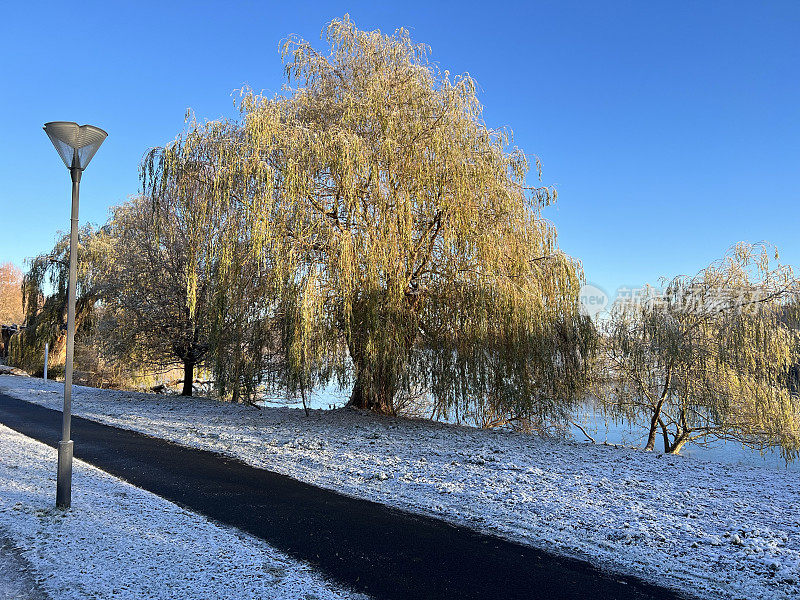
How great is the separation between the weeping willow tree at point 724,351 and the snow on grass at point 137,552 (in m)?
9.08

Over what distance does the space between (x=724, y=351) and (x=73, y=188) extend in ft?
36.9

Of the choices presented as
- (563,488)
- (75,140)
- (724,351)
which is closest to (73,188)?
(75,140)

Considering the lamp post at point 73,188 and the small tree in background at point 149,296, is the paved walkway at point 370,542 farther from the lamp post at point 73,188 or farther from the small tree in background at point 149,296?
the small tree in background at point 149,296

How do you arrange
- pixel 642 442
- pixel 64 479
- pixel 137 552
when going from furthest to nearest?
pixel 642 442 < pixel 64 479 < pixel 137 552

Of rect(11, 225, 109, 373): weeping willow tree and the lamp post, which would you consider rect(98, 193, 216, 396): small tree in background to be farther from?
the lamp post

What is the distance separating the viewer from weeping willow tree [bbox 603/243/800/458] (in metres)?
10.3

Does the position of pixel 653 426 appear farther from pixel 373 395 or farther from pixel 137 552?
pixel 137 552

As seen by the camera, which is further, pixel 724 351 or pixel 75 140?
pixel 724 351

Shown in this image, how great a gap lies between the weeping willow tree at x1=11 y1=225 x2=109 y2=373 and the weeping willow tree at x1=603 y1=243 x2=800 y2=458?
16.0 meters

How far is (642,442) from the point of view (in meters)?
12.7

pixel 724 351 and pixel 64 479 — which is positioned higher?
pixel 724 351

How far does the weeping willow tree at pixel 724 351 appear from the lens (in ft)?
33.8

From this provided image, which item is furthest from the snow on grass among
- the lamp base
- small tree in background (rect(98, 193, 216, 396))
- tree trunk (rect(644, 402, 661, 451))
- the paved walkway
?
tree trunk (rect(644, 402, 661, 451))

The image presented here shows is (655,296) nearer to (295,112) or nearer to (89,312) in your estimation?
(295,112)
